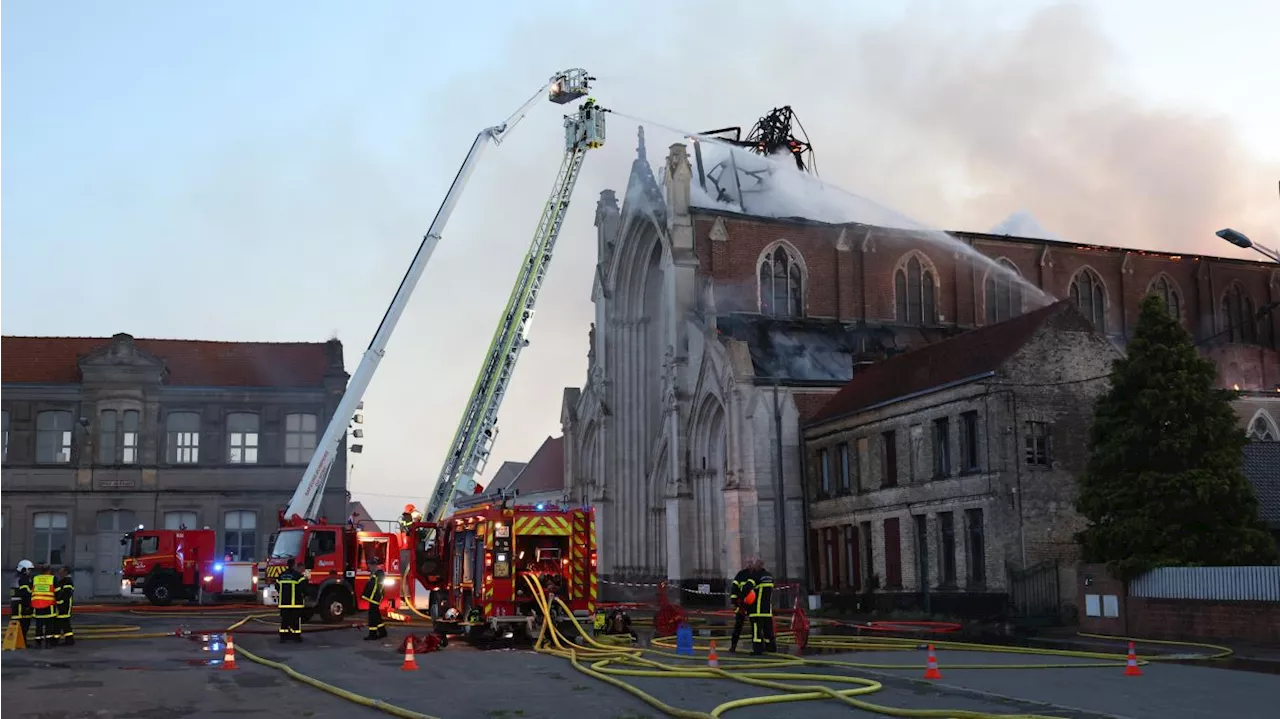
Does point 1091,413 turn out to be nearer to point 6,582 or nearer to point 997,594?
point 997,594

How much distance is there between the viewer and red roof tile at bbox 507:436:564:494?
9194cm

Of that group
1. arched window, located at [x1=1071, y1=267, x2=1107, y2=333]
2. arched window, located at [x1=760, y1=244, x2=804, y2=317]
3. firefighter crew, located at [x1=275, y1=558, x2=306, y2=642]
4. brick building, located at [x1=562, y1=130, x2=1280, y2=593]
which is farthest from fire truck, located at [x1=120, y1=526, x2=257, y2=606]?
arched window, located at [x1=1071, y1=267, x2=1107, y2=333]

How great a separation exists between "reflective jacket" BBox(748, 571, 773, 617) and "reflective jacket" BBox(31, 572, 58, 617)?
41.5 feet

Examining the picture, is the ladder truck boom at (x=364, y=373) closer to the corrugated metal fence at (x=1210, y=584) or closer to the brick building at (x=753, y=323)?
the brick building at (x=753, y=323)

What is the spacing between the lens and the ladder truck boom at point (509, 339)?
42656 mm

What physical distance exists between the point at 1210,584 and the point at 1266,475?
7.56m

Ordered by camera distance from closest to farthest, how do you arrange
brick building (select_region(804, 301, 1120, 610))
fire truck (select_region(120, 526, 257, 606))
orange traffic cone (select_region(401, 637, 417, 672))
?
1. orange traffic cone (select_region(401, 637, 417, 672))
2. brick building (select_region(804, 301, 1120, 610))
3. fire truck (select_region(120, 526, 257, 606))

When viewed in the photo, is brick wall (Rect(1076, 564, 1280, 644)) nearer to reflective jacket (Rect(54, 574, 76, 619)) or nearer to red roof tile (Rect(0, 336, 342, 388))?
reflective jacket (Rect(54, 574, 76, 619))

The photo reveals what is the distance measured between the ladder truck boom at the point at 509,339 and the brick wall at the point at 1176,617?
2073cm

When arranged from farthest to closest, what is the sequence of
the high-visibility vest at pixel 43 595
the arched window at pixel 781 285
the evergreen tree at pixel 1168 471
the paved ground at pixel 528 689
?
the arched window at pixel 781 285, the evergreen tree at pixel 1168 471, the high-visibility vest at pixel 43 595, the paved ground at pixel 528 689

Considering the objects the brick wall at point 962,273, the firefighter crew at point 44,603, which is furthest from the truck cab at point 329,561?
the brick wall at point 962,273

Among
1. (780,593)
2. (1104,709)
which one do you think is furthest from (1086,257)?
(1104,709)

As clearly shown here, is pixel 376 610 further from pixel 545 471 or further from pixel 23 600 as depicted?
pixel 545 471

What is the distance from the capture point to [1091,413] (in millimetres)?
32188
